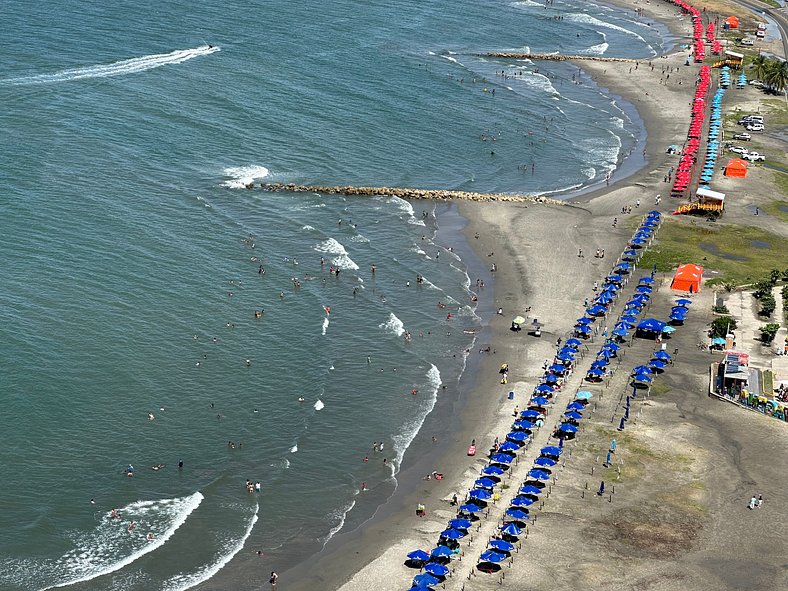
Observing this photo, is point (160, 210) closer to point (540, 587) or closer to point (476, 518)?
point (476, 518)

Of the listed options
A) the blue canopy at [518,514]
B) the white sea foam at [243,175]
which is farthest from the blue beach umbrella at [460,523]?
the white sea foam at [243,175]

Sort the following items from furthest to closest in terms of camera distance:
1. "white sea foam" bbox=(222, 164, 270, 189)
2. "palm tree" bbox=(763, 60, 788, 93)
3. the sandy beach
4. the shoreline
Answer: "palm tree" bbox=(763, 60, 788, 93) → "white sea foam" bbox=(222, 164, 270, 189) → the shoreline → the sandy beach

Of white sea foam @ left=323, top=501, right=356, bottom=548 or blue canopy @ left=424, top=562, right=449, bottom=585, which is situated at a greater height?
blue canopy @ left=424, top=562, right=449, bottom=585

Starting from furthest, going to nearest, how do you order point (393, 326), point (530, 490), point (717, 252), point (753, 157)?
point (753, 157) < point (717, 252) < point (393, 326) < point (530, 490)

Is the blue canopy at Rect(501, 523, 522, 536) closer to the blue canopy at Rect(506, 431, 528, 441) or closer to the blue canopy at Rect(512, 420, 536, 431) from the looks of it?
the blue canopy at Rect(506, 431, 528, 441)

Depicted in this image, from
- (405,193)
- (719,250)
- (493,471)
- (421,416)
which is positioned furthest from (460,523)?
(405,193)

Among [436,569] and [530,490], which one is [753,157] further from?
[436,569]

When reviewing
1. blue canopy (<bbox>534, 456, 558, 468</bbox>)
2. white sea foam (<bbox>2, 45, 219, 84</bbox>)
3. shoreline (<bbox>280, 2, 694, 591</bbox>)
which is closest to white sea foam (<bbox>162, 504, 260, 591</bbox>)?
shoreline (<bbox>280, 2, 694, 591</bbox>)
